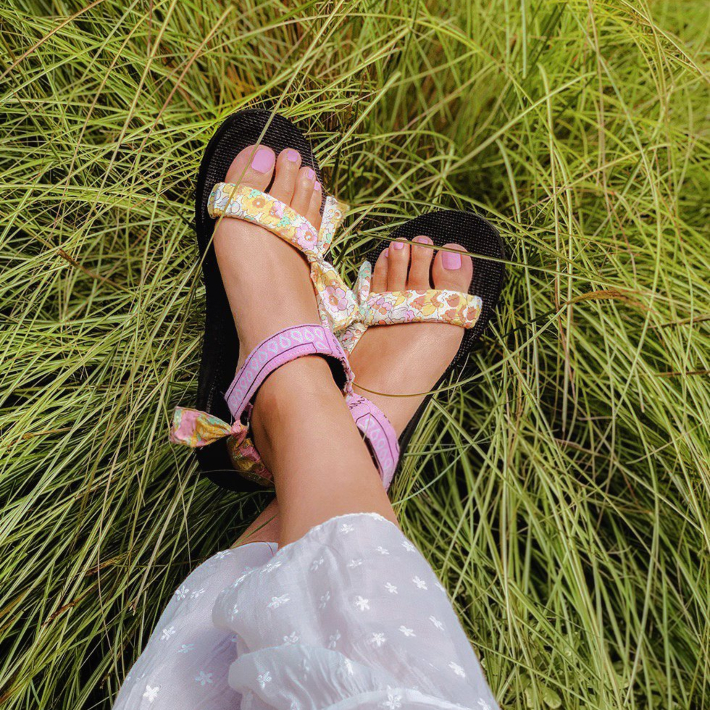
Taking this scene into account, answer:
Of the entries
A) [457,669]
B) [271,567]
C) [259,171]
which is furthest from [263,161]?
[457,669]

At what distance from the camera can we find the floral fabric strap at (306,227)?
2.86 feet

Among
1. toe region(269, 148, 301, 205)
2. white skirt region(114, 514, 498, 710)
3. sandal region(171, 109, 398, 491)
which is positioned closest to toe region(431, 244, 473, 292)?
sandal region(171, 109, 398, 491)

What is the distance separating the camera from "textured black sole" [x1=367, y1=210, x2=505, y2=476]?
94cm

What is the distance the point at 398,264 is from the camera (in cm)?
100

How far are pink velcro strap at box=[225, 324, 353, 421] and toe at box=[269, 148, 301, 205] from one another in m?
0.25

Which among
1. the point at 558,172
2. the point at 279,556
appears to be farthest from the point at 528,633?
the point at 558,172

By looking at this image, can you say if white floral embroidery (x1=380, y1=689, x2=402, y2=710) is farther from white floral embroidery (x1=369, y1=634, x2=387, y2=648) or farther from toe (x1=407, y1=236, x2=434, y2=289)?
toe (x1=407, y1=236, x2=434, y2=289)

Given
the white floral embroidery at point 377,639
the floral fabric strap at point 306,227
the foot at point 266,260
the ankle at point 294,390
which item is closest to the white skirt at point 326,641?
the white floral embroidery at point 377,639

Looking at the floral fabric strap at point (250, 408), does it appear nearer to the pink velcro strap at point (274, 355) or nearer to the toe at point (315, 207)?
the pink velcro strap at point (274, 355)

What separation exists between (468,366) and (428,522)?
0.89 ft

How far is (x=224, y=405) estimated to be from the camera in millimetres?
840

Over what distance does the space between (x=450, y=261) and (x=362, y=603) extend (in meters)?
0.64

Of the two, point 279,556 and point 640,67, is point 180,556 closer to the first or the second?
point 279,556

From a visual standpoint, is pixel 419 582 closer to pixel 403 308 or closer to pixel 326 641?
pixel 326 641
